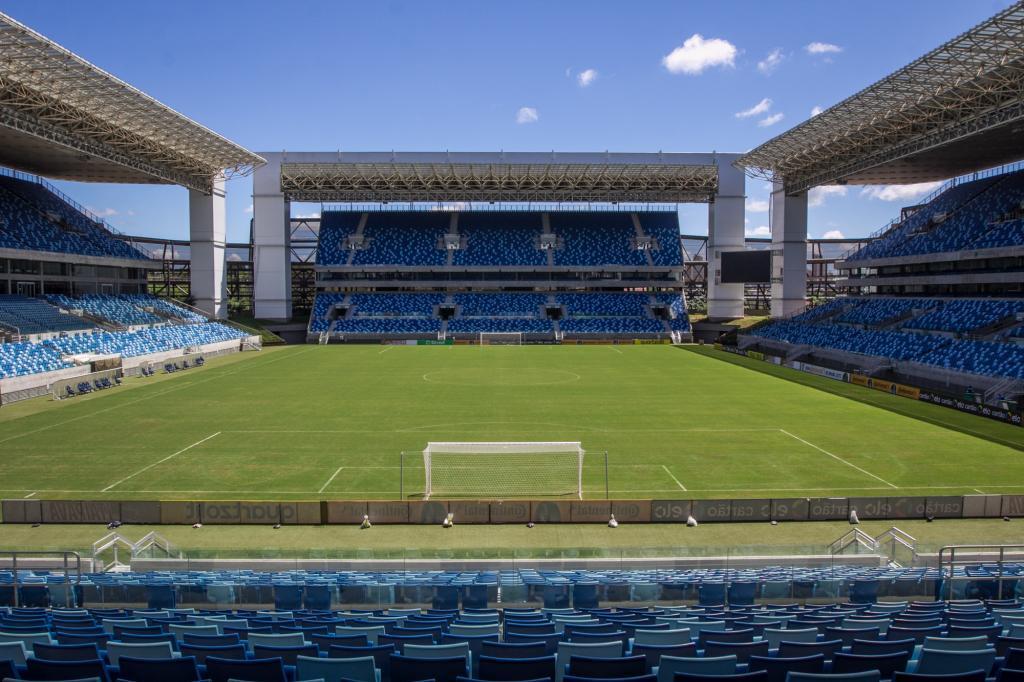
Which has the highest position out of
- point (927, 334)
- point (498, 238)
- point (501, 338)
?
point (498, 238)

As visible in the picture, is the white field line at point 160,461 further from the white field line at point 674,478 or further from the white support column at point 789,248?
the white support column at point 789,248

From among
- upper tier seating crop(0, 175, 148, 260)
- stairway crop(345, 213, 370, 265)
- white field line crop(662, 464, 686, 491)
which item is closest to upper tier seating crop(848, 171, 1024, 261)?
white field line crop(662, 464, 686, 491)

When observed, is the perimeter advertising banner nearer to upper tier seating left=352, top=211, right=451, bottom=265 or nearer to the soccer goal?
the soccer goal

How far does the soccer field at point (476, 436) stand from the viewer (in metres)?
21.6

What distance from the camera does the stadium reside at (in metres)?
7.89

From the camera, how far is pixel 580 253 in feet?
273

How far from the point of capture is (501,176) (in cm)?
7488

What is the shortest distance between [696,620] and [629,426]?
21652mm

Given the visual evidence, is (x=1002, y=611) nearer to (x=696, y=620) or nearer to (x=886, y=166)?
(x=696, y=620)

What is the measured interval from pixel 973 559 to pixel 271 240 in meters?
72.6

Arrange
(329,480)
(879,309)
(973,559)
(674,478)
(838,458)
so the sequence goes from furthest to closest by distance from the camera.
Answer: (879,309) < (838,458) < (674,478) < (329,480) < (973,559)

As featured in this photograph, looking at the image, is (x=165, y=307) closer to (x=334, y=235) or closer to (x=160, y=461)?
(x=334, y=235)

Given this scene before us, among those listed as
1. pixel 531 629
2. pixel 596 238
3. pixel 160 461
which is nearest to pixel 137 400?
pixel 160 461

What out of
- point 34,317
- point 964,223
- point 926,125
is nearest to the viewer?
point 926,125
